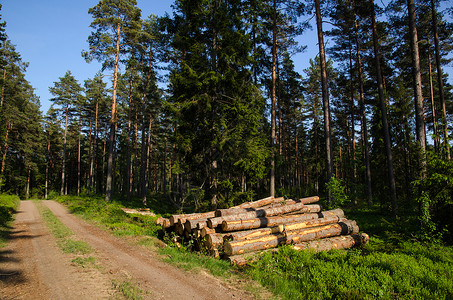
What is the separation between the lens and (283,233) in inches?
336

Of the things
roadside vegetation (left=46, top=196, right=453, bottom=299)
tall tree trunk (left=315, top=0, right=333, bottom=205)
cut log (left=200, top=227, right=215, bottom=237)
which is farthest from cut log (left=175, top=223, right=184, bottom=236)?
tall tree trunk (left=315, top=0, right=333, bottom=205)

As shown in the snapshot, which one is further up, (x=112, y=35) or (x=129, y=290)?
(x=112, y=35)

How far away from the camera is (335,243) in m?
8.69

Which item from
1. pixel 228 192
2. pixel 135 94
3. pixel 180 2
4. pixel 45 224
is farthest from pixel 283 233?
pixel 135 94

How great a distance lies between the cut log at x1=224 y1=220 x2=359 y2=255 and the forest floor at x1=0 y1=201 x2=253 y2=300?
150 centimetres

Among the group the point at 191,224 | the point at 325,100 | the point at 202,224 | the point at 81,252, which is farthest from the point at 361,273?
the point at 325,100

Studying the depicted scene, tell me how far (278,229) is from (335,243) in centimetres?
227

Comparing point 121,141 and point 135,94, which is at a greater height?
point 135,94

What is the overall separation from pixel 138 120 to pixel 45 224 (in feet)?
64.5

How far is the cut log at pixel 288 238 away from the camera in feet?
24.6

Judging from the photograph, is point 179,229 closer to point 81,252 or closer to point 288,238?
point 81,252

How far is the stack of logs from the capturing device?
305 inches

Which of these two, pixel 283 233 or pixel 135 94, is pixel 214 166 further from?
pixel 135 94

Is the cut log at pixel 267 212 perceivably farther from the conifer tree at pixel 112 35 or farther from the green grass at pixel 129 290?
the conifer tree at pixel 112 35
